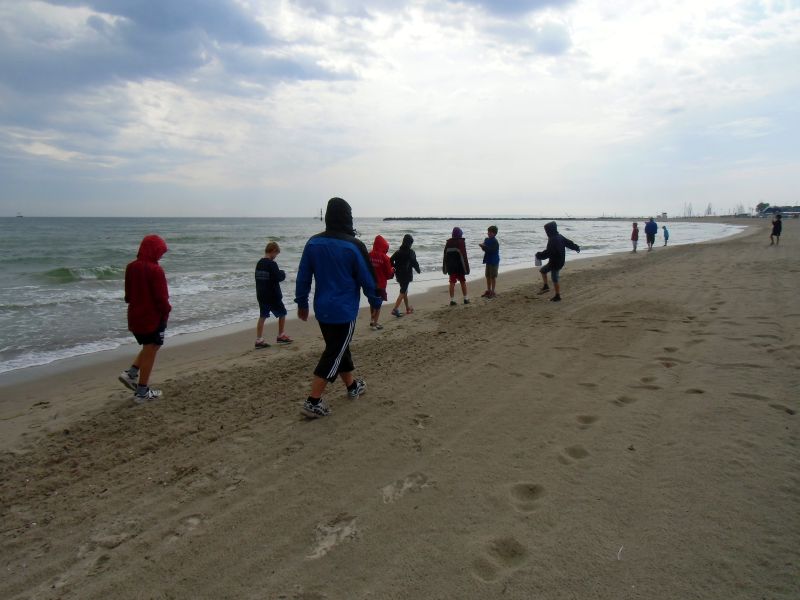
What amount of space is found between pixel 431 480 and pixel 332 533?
762 millimetres

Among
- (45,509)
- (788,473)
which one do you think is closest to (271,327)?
(45,509)

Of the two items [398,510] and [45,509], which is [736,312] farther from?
[45,509]

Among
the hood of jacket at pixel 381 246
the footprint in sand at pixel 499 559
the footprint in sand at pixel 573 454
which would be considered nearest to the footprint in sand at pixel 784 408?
the footprint in sand at pixel 573 454

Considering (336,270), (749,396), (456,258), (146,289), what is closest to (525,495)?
(336,270)

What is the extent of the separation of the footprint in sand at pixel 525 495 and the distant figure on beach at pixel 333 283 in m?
1.93

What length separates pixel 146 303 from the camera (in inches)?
191

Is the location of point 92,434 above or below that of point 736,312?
below

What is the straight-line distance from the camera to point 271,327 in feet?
31.1

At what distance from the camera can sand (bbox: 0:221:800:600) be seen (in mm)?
A: 2250

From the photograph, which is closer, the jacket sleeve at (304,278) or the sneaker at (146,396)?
the jacket sleeve at (304,278)

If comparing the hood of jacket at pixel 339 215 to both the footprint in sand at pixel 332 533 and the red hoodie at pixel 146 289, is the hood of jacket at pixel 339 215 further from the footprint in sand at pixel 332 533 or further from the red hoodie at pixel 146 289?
the footprint in sand at pixel 332 533

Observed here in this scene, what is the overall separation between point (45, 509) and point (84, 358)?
5.24 m

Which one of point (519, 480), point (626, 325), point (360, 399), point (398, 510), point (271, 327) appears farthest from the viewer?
point (271, 327)

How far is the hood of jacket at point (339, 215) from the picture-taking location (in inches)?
163
